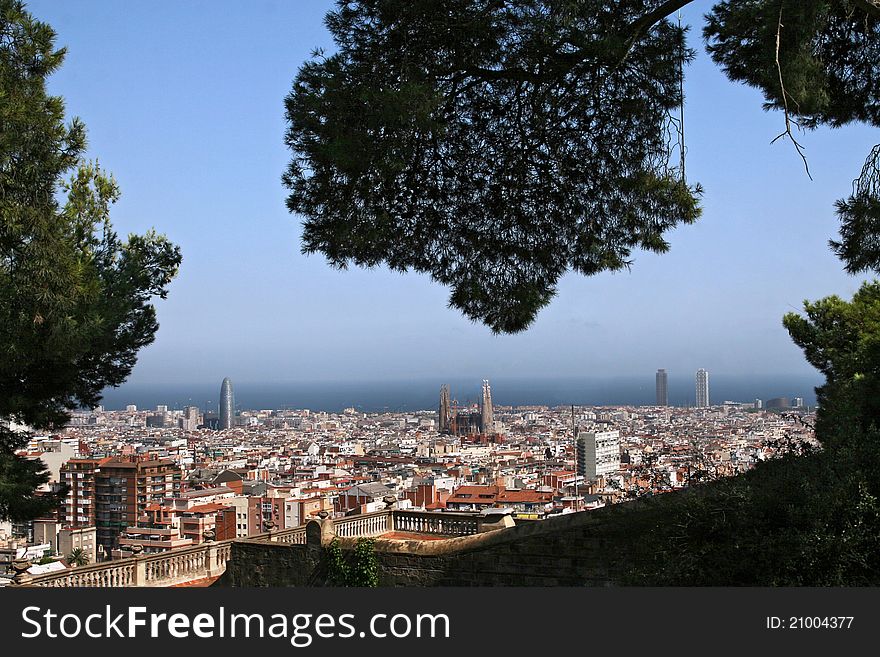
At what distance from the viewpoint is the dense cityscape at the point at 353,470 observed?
12.8m

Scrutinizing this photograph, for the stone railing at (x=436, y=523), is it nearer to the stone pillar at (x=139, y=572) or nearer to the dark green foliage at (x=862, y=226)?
the stone pillar at (x=139, y=572)

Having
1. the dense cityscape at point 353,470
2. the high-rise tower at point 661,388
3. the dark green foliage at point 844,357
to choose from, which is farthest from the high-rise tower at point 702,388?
the dark green foliage at point 844,357

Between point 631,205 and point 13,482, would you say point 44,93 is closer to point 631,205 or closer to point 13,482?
point 13,482

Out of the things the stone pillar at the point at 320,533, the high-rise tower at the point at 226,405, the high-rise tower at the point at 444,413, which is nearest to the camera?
the stone pillar at the point at 320,533

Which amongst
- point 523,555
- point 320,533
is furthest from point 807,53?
point 320,533

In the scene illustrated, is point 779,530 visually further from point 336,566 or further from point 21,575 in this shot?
point 21,575

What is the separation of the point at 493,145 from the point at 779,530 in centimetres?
319

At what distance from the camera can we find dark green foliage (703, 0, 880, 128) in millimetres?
5309

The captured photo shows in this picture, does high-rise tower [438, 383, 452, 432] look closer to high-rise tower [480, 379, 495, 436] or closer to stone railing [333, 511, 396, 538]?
high-rise tower [480, 379, 495, 436]

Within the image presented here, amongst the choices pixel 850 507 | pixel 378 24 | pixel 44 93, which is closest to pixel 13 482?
pixel 44 93

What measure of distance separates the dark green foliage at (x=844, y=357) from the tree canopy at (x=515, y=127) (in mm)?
1240

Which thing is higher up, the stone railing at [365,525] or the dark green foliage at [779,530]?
the dark green foliage at [779,530]

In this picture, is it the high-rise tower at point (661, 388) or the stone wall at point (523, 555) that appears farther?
the high-rise tower at point (661, 388)

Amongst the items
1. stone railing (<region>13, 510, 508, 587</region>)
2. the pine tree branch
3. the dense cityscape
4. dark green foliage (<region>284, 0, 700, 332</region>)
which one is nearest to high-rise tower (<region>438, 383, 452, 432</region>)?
the dense cityscape
